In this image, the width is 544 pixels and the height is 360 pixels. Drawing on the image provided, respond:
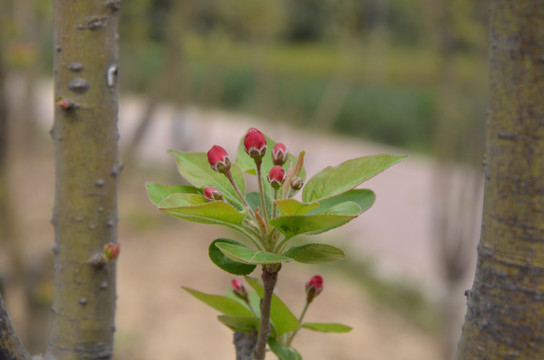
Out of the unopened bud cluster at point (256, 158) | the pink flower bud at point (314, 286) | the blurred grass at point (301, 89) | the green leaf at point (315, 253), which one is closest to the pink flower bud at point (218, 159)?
the unopened bud cluster at point (256, 158)

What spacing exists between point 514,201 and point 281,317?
0.29 metres

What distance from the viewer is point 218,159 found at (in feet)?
2.15

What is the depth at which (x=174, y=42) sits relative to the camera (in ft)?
11.4

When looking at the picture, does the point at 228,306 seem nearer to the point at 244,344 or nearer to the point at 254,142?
the point at 244,344

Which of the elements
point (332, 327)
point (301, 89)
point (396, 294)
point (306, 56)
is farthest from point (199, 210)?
point (306, 56)

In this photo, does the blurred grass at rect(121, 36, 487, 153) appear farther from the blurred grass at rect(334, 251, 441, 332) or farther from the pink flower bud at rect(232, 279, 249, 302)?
the pink flower bud at rect(232, 279, 249, 302)

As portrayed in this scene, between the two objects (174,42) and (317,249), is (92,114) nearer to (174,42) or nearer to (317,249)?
(317,249)

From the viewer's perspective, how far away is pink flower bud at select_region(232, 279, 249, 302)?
79 centimetres

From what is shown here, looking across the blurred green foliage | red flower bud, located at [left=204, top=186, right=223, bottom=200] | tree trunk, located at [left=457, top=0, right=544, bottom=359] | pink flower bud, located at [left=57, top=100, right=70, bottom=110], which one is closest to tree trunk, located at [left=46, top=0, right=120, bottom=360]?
pink flower bud, located at [left=57, top=100, right=70, bottom=110]

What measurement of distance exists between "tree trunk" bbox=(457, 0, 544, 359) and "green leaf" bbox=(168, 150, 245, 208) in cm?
27

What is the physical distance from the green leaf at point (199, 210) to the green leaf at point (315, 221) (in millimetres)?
39

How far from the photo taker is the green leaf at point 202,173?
29.2 inches

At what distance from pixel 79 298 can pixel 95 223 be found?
0.33 feet

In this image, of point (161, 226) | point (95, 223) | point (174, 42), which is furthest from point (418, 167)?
point (95, 223)
